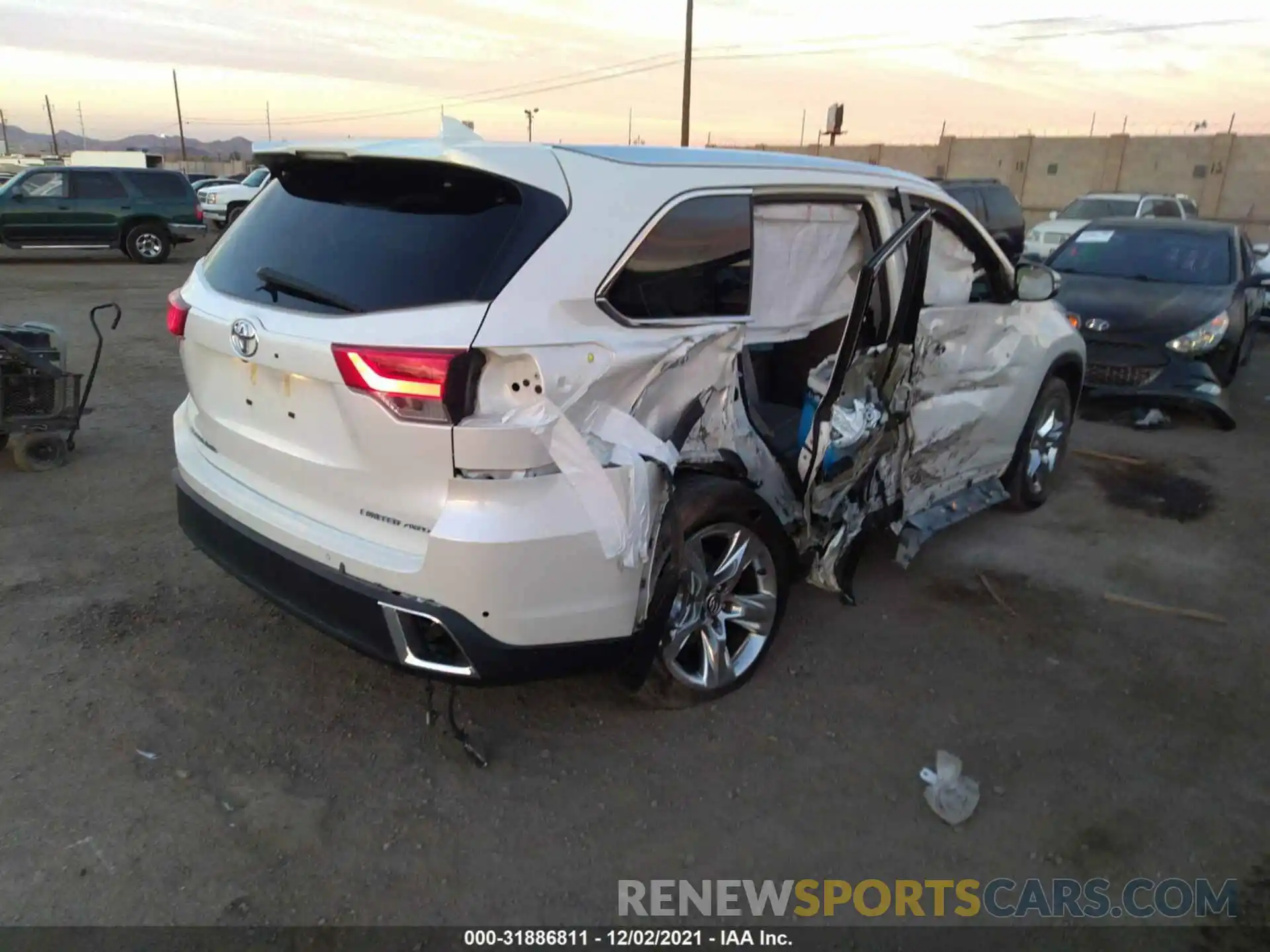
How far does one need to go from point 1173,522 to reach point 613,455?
4.31 m

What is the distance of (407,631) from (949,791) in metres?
1.80

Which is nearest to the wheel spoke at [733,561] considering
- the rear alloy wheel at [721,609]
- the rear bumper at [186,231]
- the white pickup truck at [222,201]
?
the rear alloy wheel at [721,609]

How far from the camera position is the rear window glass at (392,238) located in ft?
8.54

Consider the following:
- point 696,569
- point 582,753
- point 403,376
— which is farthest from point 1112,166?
point 403,376

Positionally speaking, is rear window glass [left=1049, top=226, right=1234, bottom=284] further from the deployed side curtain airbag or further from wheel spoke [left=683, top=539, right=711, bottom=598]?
wheel spoke [left=683, top=539, right=711, bottom=598]

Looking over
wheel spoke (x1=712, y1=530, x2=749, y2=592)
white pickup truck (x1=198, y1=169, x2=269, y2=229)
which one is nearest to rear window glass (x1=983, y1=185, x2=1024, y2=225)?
wheel spoke (x1=712, y1=530, x2=749, y2=592)

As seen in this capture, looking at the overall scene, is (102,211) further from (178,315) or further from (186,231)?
(178,315)

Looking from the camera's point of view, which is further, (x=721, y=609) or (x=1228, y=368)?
(x=1228, y=368)

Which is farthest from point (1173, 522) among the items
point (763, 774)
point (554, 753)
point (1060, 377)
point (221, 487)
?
point (221, 487)

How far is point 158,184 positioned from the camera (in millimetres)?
18297

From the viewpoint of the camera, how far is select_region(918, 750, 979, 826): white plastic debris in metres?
2.88

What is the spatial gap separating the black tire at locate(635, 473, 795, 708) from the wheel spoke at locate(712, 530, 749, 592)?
0.03 meters

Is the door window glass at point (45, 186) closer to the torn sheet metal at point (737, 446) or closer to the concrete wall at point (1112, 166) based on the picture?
→ the torn sheet metal at point (737, 446)

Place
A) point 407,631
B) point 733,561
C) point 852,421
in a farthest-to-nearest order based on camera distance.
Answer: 1. point 852,421
2. point 733,561
3. point 407,631
